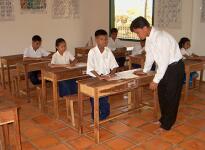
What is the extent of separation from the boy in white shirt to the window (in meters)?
3.37

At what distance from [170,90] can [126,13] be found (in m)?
4.53

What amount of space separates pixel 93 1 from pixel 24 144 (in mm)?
5606

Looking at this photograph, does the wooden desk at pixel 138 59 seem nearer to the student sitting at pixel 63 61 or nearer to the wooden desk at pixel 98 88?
the student sitting at pixel 63 61

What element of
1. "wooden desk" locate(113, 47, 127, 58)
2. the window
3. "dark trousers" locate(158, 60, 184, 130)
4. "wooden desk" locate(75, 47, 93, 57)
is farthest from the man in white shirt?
the window

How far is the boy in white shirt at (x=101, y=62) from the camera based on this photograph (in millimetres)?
3536

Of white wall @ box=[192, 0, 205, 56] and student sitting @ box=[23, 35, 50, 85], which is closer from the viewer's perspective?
Result: student sitting @ box=[23, 35, 50, 85]

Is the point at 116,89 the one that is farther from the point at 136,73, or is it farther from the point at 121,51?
the point at 121,51

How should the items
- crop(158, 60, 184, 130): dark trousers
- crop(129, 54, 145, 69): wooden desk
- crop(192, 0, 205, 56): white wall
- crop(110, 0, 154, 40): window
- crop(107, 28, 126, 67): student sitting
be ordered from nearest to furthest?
crop(158, 60, 184, 130): dark trousers
crop(129, 54, 145, 69): wooden desk
crop(192, 0, 205, 56): white wall
crop(107, 28, 126, 67): student sitting
crop(110, 0, 154, 40): window

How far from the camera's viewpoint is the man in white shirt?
10.0 feet

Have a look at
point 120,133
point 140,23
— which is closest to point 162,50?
point 140,23

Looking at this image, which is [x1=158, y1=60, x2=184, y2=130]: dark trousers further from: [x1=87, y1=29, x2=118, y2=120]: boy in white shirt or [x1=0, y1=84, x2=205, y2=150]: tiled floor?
[x1=87, y1=29, x2=118, y2=120]: boy in white shirt

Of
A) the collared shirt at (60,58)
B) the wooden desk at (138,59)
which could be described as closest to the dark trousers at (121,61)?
the wooden desk at (138,59)

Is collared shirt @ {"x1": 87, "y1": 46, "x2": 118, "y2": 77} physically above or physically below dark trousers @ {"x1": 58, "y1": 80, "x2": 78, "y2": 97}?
above

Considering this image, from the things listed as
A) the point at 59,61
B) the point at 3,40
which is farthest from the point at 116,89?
the point at 3,40
